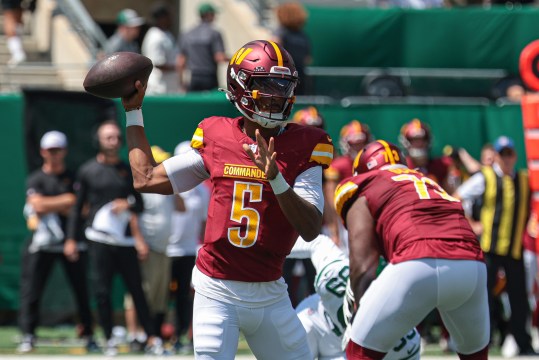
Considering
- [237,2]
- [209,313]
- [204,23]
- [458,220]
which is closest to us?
[209,313]

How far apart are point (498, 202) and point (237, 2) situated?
19.7ft

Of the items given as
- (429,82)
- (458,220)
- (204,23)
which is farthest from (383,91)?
(458,220)

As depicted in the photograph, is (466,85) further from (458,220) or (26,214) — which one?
(458,220)

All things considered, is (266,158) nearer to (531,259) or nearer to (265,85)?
(265,85)

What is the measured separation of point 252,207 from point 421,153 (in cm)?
547

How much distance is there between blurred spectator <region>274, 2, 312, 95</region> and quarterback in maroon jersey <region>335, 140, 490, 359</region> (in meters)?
6.51

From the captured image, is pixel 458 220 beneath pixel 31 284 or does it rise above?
above

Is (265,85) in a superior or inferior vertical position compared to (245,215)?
superior

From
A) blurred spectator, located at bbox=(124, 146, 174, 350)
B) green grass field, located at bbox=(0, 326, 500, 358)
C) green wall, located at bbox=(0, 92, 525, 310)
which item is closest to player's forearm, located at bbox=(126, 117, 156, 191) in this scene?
green grass field, located at bbox=(0, 326, 500, 358)

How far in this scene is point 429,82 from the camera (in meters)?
13.8

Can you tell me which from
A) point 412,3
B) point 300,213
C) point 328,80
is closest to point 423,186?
point 300,213

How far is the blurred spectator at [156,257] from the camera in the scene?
10.2 metres

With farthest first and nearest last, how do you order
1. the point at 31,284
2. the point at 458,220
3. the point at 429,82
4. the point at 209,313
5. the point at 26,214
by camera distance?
1. the point at 429,82
2. the point at 26,214
3. the point at 31,284
4. the point at 458,220
5. the point at 209,313

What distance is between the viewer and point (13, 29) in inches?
548
